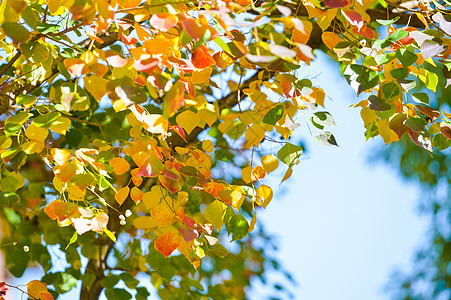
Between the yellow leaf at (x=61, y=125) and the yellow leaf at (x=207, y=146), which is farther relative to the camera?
the yellow leaf at (x=207, y=146)

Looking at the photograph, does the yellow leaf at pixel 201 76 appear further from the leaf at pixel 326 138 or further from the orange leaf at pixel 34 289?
the orange leaf at pixel 34 289

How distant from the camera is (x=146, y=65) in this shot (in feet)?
2.48

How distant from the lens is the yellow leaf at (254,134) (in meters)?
0.98

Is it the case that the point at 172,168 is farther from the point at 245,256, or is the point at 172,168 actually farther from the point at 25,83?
the point at 245,256

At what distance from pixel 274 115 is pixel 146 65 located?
12.8 inches

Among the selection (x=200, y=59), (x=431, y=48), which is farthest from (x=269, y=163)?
(x=431, y=48)

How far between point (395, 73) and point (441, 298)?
4011mm

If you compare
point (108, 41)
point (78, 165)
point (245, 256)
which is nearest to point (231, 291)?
point (245, 256)

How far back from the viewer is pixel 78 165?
3.29 feet

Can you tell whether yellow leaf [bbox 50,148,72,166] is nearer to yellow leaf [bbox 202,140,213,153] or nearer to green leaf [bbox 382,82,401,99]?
yellow leaf [bbox 202,140,213,153]

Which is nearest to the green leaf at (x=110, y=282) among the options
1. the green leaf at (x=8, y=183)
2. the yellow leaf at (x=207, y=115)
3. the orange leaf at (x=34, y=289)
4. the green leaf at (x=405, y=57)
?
the orange leaf at (x=34, y=289)

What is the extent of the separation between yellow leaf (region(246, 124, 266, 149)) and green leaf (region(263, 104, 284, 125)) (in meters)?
0.02

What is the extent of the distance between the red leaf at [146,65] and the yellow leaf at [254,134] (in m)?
0.29

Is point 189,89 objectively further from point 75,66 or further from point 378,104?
point 378,104
